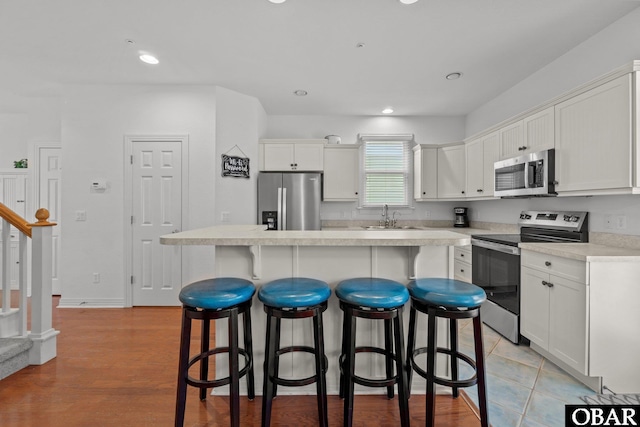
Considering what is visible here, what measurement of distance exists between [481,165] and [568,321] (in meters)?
2.27

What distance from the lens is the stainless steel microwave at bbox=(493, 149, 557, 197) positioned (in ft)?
8.71

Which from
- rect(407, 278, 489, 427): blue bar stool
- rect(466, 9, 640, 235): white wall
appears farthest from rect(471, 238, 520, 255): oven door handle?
rect(407, 278, 489, 427): blue bar stool

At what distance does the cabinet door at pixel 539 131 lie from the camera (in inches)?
105

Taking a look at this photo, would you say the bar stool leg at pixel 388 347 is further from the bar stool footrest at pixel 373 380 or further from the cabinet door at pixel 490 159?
the cabinet door at pixel 490 159

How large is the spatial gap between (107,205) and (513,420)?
14.8 ft

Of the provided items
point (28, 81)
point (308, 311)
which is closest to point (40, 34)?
point (28, 81)

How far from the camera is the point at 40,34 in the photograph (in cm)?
271

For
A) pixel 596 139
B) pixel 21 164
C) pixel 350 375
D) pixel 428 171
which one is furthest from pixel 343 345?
pixel 21 164

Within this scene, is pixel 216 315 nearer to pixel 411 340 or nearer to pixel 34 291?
pixel 411 340

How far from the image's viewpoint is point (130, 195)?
377 centimetres

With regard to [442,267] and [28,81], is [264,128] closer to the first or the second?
[28,81]

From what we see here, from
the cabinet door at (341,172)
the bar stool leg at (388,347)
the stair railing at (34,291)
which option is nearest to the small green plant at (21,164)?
the stair railing at (34,291)

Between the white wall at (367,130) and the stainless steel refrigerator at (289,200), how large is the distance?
0.67 m

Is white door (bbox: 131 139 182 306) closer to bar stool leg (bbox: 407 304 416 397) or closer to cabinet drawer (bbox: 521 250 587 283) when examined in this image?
bar stool leg (bbox: 407 304 416 397)
